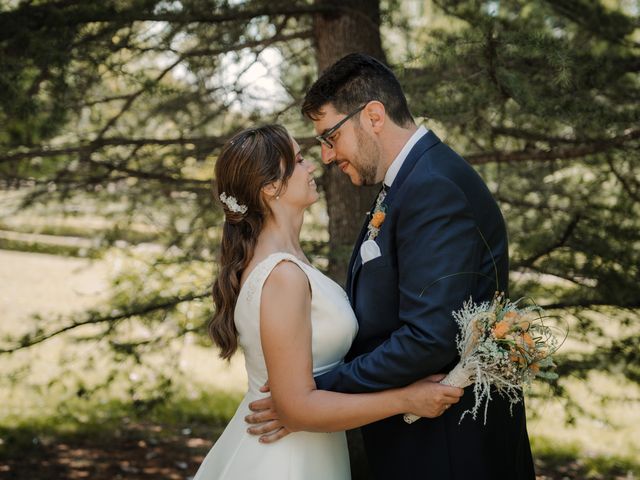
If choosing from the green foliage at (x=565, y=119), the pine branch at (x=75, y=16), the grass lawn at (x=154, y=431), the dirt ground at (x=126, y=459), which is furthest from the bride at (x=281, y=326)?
the dirt ground at (x=126, y=459)

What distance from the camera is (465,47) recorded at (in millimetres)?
3547

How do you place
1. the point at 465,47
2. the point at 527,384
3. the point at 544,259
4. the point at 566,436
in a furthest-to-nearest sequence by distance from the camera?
the point at 566,436 < the point at 544,259 < the point at 465,47 < the point at 527,384

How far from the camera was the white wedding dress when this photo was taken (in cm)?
275

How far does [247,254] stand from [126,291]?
2.72 meters

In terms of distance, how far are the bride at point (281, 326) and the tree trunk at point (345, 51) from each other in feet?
5.89

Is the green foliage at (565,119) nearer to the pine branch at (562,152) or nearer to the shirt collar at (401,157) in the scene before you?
the pine branch at (562,152)

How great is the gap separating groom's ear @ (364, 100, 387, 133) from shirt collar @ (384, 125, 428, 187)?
13 cm

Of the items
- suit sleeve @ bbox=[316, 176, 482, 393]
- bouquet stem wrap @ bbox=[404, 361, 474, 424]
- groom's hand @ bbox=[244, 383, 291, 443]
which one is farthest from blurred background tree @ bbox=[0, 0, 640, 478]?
groom's hand @ bbox=[244, 383, 291, 443]

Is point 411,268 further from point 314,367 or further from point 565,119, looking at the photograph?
point 565,119

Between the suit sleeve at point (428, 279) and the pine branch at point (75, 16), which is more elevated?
the pine branch at point (75, 16)

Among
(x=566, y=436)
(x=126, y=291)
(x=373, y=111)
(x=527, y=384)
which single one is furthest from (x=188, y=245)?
(x=566, y=436)

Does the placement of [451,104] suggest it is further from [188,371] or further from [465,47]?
[188,371]

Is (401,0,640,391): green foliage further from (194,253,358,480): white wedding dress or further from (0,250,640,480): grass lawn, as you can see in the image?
(194,253,358,480): white wedding dress

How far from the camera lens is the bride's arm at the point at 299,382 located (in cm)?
247
